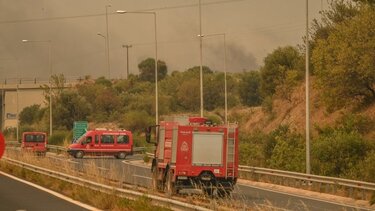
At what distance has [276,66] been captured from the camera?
68.6 m

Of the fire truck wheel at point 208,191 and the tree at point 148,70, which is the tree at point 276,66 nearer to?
the fire truck wheel at point 208,191

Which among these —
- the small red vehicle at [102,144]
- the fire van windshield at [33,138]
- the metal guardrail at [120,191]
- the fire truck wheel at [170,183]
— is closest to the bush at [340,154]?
the fire truck wheel at [170,183]

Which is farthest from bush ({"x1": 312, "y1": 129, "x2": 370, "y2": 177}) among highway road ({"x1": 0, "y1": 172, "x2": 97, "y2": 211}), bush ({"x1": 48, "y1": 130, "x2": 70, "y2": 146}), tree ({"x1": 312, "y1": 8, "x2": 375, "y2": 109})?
bush ({"x1": 48, "y1": 130, "x2": 70, "y2": 146})

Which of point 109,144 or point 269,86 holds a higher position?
point 269,86

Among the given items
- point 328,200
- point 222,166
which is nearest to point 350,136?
point 328,200

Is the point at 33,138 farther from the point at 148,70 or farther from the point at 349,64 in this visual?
the point at 148,70

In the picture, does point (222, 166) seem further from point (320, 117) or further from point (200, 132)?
point (320, 117)

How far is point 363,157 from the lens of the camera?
33.3m

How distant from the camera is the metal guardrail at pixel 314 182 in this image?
86.9 ft

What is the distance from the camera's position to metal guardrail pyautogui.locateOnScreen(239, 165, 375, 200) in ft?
86.9

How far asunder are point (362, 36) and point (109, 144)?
1015 inches

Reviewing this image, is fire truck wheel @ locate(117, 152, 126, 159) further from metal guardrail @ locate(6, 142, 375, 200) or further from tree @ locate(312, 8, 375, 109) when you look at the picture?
metal guardrail @ locate(6, 142, 375, 200)

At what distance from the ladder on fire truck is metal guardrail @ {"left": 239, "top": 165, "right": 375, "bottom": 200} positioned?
14.4 ft

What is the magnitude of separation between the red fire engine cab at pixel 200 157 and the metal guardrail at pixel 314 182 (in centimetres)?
439
